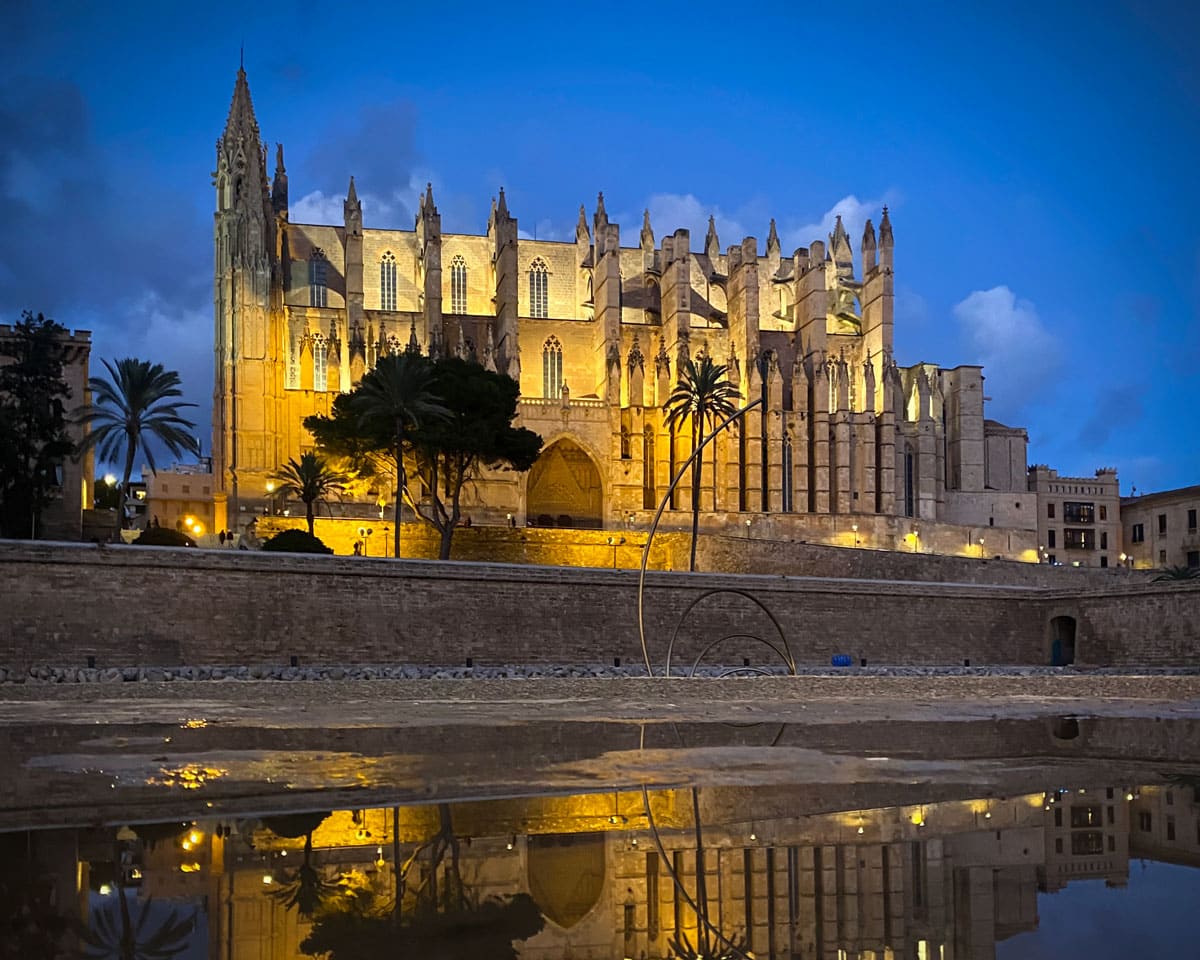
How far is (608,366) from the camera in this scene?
64.6m

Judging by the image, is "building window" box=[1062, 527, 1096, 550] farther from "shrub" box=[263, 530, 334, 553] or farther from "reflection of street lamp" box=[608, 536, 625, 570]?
"shrub" box=[263, 530, 334, 553]

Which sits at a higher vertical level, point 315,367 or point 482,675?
point 315,367

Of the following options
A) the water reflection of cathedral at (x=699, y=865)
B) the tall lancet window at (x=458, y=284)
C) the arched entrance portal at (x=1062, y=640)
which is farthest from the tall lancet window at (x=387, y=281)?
the water reflection of cathedral at (x=699, y=865)

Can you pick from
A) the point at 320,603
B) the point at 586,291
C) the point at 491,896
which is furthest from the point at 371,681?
the point at 586,291

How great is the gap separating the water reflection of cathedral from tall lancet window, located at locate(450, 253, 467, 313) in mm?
62971

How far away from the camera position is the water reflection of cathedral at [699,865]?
23.2 feet

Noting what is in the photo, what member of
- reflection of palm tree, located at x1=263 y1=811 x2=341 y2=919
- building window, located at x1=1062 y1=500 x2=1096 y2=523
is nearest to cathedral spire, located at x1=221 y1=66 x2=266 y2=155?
building window, located at x1=1062 y1=500 x2=1096 y2=523

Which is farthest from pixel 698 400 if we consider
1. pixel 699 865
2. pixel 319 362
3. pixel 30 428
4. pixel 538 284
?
pixel 699 865

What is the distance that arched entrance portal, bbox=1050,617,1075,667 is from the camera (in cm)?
4075

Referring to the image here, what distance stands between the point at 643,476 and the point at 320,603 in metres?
32.7

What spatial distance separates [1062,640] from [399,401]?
78.5ft

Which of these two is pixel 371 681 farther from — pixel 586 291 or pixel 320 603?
pixel 586 291

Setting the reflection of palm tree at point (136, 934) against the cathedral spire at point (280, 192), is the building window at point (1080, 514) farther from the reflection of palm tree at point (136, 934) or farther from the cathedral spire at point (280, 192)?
the reflection of palm tree at point (136, 934)

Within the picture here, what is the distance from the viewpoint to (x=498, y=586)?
3491 cm
